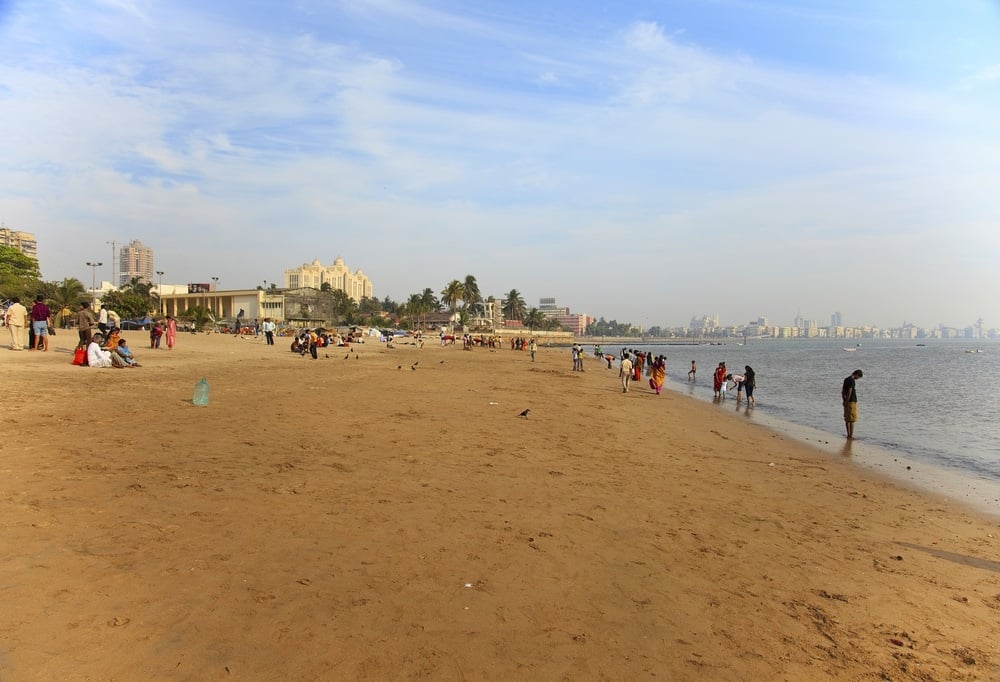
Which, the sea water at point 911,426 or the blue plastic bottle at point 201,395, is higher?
the blue plastic bottle at point 201,395

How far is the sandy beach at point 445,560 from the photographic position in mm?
3605

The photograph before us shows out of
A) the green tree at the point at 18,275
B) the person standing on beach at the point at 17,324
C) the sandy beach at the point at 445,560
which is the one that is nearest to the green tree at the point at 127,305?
the green tree at the point at 18,275

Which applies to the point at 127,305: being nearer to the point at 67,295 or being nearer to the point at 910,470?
the point at 67,295

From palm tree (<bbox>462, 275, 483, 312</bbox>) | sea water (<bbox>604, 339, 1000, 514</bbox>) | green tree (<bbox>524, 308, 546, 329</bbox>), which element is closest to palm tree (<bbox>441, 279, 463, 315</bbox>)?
palm tree (<bbox>462, 275, 483, 312</bbox>)

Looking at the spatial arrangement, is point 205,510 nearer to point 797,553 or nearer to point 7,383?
point 797,553

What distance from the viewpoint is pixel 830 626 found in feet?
14.7

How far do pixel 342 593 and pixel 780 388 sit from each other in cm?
3215

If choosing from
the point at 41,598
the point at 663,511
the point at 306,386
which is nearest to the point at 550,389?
the point at 306,386

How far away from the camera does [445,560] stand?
16.5ft

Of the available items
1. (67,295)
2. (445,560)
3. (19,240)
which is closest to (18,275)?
(67,295)

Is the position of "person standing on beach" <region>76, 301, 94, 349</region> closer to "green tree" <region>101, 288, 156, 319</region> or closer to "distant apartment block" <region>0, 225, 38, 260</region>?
"green tree" <region>101, 288, 156, 319</region>

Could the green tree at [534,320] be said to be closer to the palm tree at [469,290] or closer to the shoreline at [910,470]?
the palm tree at [469,290]

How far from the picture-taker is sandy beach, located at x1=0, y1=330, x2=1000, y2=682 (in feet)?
11.8

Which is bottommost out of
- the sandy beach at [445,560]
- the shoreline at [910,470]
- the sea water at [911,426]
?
the sea water at [911,426]
